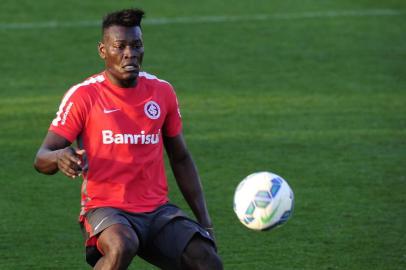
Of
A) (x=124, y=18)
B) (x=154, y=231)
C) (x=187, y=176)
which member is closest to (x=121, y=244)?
(x=154, y=231)

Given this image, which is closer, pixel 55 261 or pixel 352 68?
pixel 55 261

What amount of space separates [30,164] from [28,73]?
3675mm

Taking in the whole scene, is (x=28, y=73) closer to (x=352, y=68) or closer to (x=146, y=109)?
(x=352, y=68)

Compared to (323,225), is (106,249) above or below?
above

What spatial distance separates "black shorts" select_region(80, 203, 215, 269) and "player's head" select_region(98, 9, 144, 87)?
85 cm

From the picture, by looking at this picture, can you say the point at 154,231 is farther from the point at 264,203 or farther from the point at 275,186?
the point at 275,186

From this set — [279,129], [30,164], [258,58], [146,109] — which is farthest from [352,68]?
[146,109]

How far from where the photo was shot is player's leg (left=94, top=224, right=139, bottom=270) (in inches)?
246

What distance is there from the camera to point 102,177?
669 cm

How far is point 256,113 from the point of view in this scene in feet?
41.6

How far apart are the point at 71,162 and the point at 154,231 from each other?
0.90 metres

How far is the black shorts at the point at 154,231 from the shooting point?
21.5ft

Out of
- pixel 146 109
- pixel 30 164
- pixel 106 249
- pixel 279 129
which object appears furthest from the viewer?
pixel 279 129

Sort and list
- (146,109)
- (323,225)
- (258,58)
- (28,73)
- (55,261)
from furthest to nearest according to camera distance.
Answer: (258,58) < (28,73) < (323,225) < (55,261) < (146,109)
